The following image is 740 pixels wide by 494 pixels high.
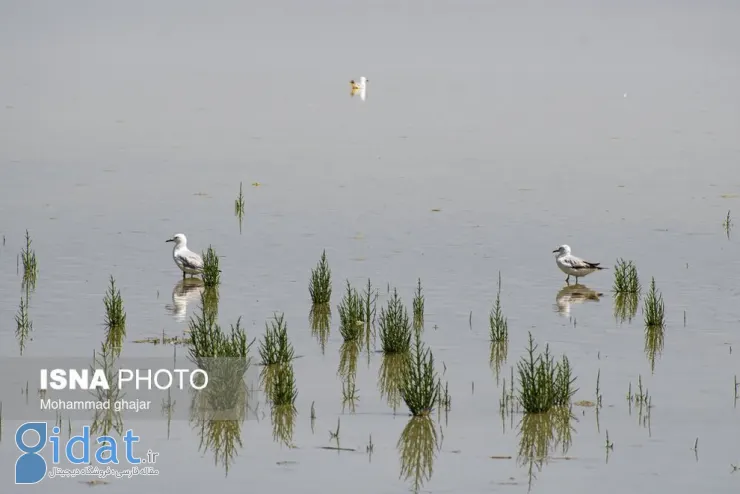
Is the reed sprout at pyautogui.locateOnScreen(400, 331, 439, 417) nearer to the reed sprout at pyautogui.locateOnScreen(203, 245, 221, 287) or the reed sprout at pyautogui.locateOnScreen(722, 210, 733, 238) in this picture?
the reed sprout at pyautogui.locateOnScreen(203, 245, 221, 287)

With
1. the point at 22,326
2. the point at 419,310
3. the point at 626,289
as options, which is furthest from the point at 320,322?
the point at 626,289

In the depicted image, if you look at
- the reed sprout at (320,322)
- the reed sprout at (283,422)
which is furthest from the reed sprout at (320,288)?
the reed sprout at (283,422)

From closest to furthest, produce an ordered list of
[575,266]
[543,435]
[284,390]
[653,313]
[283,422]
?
[543,435], [283,422], [284,390], [653,313], [575,266]

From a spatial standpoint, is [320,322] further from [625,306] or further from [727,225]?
[727,225]

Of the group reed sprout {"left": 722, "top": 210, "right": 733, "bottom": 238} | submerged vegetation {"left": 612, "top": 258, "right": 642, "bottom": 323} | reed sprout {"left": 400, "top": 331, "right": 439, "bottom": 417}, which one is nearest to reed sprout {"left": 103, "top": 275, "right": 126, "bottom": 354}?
reed sprout {"left": 400, "top": 331, "right": 439, "bottom": 417}

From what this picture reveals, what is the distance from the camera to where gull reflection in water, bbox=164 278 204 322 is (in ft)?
64.2

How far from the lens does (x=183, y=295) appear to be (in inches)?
827

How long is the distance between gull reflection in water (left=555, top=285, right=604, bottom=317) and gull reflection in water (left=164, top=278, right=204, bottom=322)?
546cm

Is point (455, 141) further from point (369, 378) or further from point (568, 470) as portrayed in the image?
point (568, 470)

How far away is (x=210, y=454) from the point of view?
13.1 meters

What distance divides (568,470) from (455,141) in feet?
101

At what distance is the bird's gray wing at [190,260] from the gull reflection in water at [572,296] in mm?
5739

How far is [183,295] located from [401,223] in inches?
329

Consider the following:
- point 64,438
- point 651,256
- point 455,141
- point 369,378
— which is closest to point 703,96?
point 455,141
